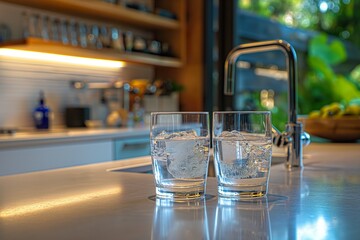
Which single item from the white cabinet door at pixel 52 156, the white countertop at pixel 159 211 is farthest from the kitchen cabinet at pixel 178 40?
the white countertop at pixel 159 211

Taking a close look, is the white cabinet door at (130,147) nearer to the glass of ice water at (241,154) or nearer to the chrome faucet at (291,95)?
the chrome faucet at (291,95)

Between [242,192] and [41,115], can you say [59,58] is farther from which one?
[242,192]

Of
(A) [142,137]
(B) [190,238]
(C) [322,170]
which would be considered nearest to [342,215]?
(B) [190,238]

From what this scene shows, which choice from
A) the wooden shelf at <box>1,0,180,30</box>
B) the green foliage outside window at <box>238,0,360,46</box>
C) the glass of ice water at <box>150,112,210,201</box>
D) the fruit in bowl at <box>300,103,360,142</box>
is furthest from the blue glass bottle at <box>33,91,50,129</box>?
the glass of ice water at <box>150,112,210,201</box>

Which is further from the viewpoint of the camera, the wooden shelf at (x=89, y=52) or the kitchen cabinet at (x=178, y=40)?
the kitchen cabinet at (x=178, y=40)

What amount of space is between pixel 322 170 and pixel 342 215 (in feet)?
1.98

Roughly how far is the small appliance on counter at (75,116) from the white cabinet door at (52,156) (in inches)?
23.2

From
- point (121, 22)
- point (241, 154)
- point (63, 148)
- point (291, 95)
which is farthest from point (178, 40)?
point (241, 154)

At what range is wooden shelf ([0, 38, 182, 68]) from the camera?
3.05 m

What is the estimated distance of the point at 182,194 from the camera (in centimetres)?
91

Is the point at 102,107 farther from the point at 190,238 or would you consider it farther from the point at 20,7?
the point at 190,238

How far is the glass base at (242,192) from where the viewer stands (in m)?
0.92

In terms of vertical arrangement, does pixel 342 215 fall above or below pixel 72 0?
below

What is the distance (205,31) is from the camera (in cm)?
437
